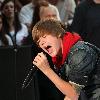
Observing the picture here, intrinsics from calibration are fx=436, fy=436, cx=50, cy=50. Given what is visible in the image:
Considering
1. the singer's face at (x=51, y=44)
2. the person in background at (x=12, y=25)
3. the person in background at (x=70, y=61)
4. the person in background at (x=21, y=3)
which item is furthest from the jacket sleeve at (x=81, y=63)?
the person in background at (x=21, y=3)

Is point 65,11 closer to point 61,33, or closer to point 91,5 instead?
point 91,5

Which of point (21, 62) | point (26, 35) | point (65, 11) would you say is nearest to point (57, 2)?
point (65, 11)

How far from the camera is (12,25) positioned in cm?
448

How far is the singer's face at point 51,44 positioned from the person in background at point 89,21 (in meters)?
1.34

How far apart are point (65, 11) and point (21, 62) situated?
5.33 feet

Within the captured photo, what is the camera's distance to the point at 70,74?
2551mm

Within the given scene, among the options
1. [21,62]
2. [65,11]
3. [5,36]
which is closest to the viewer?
[21,62]

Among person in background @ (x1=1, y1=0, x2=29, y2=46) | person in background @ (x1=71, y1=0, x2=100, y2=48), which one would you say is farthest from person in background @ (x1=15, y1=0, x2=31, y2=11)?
person in background @ (x1=71, y1=0, x2=100, y2=48)

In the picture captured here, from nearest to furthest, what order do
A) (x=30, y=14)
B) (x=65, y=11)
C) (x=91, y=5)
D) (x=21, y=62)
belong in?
1. (x=21, y=62)
2. (x=91, y=5)
3. (x=30, y=14)
4. (x=65, y=11)

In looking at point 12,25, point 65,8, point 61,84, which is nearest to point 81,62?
point 61,84

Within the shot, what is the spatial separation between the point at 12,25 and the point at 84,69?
2.11 meters

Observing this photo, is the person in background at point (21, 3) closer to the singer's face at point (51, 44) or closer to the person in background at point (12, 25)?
the person in background at point (12, 25)

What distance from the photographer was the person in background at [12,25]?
4215 mm

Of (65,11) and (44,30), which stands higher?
(44,30)
